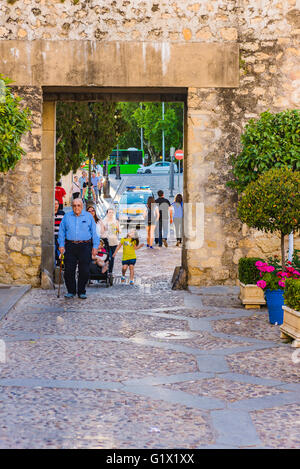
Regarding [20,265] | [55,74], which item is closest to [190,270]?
[20,265]

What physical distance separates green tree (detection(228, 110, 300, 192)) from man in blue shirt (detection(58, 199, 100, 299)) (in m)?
2.58

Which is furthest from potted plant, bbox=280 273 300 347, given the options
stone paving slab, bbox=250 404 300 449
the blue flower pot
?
stone paving slab, bbox=250 404 300 449

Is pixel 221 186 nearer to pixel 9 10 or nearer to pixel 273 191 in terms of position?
pixel 273 191

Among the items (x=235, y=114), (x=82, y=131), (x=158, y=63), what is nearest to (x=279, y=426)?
(x=235, y=114)

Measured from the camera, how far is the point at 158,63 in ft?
43.1

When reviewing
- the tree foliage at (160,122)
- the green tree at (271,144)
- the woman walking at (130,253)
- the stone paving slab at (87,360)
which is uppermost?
the tree foliage at (160,122)

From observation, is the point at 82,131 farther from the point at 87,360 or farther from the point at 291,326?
the point at 87,360

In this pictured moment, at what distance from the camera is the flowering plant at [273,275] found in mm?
10023

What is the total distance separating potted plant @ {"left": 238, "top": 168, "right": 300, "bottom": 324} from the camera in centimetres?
993

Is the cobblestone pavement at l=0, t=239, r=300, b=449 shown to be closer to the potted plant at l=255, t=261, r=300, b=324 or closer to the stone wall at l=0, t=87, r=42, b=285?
the potted plant at l=255, t=261, r=300, b=324

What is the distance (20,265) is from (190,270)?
2.91m

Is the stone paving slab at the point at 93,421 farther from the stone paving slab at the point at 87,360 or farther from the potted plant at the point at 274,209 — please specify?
the potted plant at the point at 274,209

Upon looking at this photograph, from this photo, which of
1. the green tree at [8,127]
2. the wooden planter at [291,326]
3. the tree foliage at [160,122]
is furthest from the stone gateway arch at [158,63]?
the tree foliage at [160,122]

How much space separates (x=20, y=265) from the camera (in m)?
13.4
